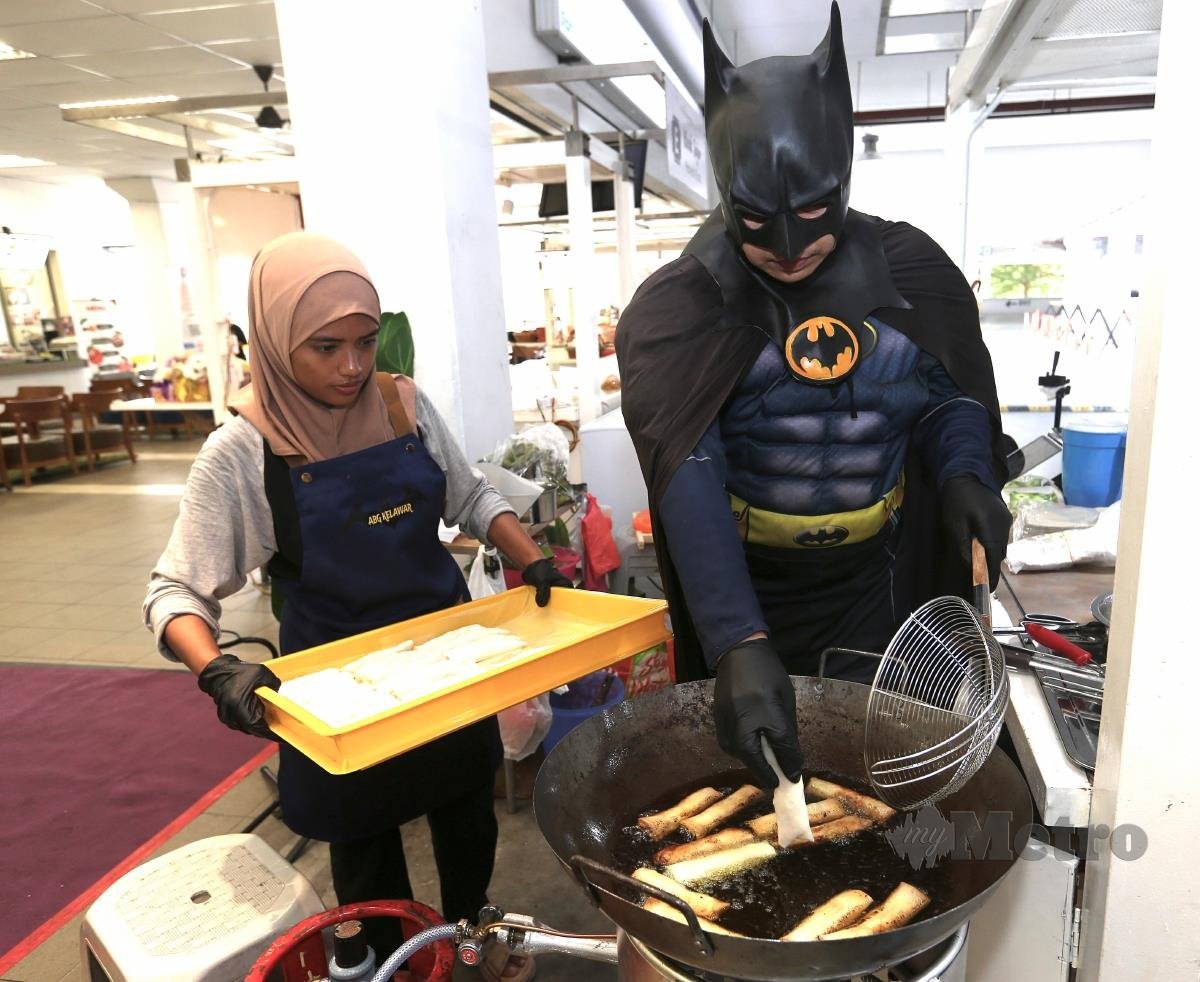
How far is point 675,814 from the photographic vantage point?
143 cm

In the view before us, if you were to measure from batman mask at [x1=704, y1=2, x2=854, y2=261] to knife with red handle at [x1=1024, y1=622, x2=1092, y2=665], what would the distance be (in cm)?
96

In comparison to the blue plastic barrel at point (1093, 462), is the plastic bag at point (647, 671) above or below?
below

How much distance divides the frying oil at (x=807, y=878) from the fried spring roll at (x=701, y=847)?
0.07 ft

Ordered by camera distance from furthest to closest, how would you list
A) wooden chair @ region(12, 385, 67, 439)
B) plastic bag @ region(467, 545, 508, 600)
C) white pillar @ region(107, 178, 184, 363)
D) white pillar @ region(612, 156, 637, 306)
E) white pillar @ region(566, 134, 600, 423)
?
white pillar @ region(107, 178, 184, 363) → wooden chair @ region(12, 385, 67, 439) → white pillar @ region(612, 156, 637, 306) → white pillar @ region(566, 134, 600, 423) → plastic bag @ region(467, 545, 508, 600)

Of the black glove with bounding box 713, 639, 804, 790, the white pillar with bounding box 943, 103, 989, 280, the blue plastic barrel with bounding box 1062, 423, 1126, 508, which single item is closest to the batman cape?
the black glove with bounding box 713, 639, 804, 790

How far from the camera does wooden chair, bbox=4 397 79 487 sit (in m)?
9.08

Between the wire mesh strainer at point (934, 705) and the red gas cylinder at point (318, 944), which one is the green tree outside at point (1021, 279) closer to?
the wire mesh strainer at point (934, 705)

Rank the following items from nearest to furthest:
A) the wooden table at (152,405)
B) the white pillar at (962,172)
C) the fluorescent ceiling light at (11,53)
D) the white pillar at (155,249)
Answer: the white pillar at (962,172), the fluorescent ceiling light at (11,53), the wooden table at (152,405), the white pillar at (155,249)

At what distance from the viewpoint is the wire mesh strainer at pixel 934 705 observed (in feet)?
3.92

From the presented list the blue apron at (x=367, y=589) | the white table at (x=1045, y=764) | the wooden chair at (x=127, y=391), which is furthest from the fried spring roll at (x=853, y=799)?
the wooden chair at (x=127, y=391)

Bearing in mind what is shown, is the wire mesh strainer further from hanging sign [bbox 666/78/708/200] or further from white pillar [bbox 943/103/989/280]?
hanging sign [bbox 666/78/708/200]

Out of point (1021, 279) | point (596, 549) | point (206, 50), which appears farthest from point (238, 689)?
point (1021, 279)

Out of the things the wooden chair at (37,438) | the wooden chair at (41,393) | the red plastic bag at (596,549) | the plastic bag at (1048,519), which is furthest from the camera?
the wooden chair at (41,393)

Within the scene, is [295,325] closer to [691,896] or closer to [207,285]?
[691,896]
